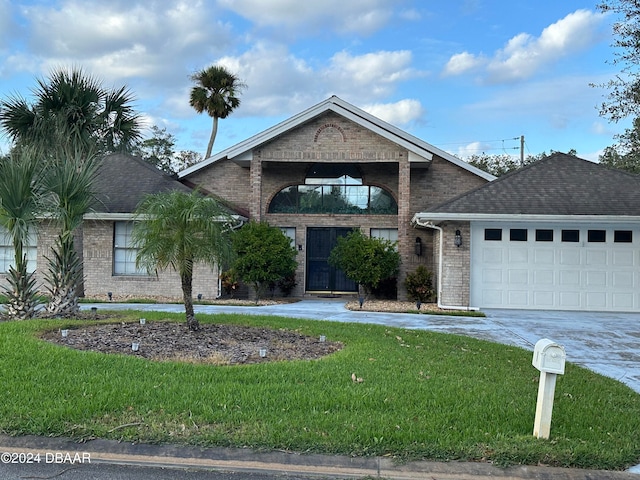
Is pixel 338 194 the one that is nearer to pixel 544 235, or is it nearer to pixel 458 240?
pixel 458 240

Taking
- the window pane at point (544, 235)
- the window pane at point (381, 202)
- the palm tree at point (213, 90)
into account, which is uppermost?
the palm tree at point (213, 90)

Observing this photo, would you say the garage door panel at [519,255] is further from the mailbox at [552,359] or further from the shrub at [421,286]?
the mailbox at [552,359]

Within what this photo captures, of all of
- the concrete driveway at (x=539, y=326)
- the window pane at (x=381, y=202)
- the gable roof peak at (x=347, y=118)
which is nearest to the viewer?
the concrete driveway at (x=539, y=326)

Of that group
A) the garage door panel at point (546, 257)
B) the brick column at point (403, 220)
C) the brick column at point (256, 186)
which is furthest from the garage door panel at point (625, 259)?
the brick column at point (256, 186)

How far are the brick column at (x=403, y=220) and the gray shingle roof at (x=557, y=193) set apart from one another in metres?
1.91

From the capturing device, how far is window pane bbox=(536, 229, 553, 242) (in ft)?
49.9

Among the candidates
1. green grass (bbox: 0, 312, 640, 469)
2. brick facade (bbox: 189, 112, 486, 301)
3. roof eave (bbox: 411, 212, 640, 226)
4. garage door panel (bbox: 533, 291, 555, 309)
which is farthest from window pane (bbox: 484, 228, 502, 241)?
green grass (bbox: 0, 312, 640, 469)

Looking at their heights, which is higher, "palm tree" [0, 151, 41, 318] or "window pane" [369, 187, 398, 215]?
"window pane" [369, 187, 398, 215]

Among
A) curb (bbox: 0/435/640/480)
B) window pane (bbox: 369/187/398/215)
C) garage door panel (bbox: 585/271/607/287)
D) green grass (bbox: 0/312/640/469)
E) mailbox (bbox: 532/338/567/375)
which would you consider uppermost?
window pane (bbox: 369/187/398/215)

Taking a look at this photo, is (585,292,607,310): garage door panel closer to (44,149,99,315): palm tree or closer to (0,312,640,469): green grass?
(0,312,640,469): green grass

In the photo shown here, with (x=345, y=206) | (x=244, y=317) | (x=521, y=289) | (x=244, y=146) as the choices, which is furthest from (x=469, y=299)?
(x=244, y=146)

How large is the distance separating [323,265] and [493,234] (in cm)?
606

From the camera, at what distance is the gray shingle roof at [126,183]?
1725 cm

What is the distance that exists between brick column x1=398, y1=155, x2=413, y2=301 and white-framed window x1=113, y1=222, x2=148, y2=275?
8.35 metres
